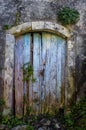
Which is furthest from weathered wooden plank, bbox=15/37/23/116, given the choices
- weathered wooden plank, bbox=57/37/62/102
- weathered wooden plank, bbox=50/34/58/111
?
weathered wooden plank, bbox=57/37/62/102

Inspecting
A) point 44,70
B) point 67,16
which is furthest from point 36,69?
point 67,16

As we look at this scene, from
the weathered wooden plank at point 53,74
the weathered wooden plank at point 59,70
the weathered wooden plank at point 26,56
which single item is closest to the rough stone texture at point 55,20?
the weathered wooden plank at point 59,70

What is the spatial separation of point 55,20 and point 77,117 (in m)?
2.50

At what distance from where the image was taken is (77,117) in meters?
7.66

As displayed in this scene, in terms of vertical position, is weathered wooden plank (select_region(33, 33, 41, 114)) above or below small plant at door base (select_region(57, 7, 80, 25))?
below

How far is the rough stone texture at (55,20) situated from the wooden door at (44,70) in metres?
0.26

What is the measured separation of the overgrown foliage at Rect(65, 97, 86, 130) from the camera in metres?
7.34

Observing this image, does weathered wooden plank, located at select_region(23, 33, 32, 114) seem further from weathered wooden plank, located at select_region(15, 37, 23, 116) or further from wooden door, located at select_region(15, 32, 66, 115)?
weathered wooden plank, located at select_region(15, 37, 23, 116)

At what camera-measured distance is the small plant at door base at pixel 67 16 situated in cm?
797

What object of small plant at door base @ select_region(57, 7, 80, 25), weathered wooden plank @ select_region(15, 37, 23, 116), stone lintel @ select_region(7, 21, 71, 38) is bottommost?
weathered wooden plank @ select_region(15, 37, 23, 116)

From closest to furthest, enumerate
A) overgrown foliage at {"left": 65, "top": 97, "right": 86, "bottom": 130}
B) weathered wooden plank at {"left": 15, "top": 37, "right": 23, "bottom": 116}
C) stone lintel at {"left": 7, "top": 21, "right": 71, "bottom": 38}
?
overgrown foliage at {"left": 65, "top": 97, "right": 86, "bottom": 130} < stone lintel at {"left": 7, "top": 21, "right": 71, "bottom": 38} < weathered wooden plank at {"left": 15, "top": 37, "right": 23, "bottom": 116}

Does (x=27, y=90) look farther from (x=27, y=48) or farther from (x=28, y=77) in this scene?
(x=27, y=48)

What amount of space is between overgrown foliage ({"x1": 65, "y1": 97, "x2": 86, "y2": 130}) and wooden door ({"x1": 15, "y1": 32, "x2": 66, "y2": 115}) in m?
0.45

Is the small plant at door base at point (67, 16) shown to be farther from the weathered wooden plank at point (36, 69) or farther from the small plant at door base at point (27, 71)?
the small plant at door base at point (27, 71)
